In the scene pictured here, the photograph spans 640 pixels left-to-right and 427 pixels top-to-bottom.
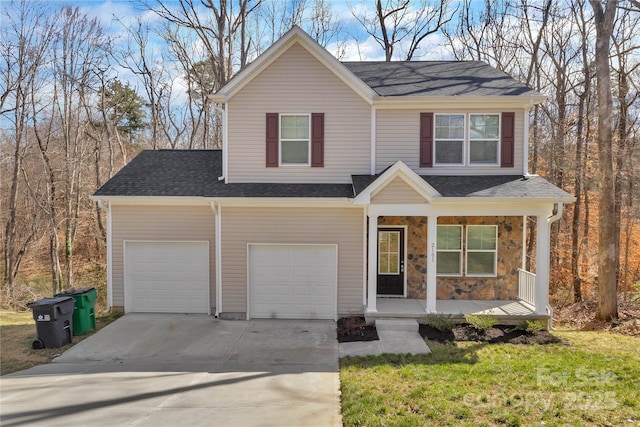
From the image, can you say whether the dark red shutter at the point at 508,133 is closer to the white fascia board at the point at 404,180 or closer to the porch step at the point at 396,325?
the white fascia board at the point at 404,180

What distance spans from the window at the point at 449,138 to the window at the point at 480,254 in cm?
205

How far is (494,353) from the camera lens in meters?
7.59

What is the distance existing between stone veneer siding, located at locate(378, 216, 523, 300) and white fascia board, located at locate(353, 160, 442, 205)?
200 centimetres

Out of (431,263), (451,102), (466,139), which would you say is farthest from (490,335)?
(451,102)

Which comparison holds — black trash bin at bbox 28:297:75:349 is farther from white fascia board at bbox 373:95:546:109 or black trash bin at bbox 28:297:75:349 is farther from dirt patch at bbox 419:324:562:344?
white fascia board at bbox 373:95:546:109

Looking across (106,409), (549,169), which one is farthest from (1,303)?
(549,169)

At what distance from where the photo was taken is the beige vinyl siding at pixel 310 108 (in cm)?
1062

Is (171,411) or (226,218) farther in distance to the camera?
(226,218)

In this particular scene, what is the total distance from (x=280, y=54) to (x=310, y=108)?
5.42 feet

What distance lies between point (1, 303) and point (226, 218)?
34.6 feet

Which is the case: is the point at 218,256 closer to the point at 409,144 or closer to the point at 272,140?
the point at 272,140

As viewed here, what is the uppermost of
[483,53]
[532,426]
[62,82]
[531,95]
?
[483,53]

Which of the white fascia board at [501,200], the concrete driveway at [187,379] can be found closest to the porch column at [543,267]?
the white fascia board at [501,200]

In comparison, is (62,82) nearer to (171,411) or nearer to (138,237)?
(138,237)
